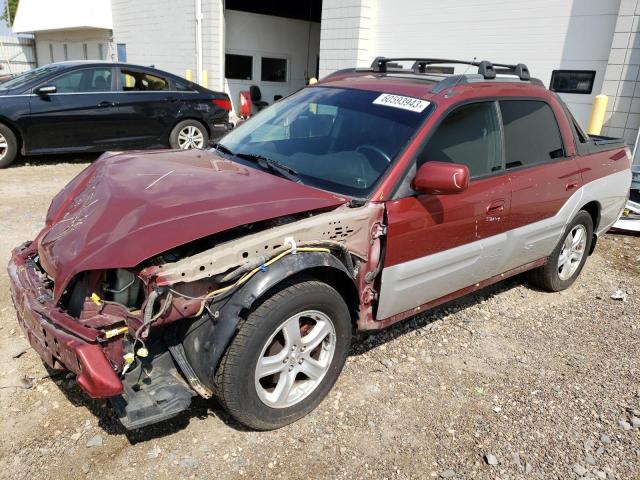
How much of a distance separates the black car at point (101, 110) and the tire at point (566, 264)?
6.74 metres

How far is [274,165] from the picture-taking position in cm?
327

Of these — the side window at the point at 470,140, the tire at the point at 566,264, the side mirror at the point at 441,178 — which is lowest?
the tire at the point at 566,264

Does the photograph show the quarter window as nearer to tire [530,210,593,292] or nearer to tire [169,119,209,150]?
tire [530,210,593,292]

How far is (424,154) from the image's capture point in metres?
3.15

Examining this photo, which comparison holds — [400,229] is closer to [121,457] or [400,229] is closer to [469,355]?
[469,355]

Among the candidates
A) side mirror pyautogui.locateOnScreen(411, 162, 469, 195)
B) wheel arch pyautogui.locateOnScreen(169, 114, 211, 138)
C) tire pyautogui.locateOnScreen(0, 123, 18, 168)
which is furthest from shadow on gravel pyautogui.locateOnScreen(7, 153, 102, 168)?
side mirror pyautogui.locateOnScreen(411, 162, 469, 195)

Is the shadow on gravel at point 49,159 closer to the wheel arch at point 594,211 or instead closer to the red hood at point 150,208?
the red hood at point 150,208

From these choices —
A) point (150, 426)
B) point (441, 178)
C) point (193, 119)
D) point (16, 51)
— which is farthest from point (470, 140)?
point (16, 51)

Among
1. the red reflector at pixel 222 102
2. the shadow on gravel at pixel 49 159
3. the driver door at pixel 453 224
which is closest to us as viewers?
the driver door at pixel 453 224

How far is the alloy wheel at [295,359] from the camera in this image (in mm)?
2629

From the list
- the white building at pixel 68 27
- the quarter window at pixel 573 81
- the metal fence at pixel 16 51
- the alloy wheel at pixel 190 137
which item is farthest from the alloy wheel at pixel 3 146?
the metal fence at pixel 16 51

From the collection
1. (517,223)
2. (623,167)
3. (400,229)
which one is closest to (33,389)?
(400,229)

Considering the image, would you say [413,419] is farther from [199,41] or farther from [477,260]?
[199,41]

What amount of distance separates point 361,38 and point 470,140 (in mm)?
9096
